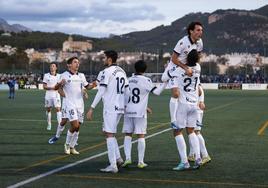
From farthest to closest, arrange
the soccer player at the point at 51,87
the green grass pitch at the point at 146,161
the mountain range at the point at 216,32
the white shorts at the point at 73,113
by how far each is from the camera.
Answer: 1. the mountain range at the point at 216,32
2. the soccer player at the point at 51,87
3. the white shorts at the point at 73,113
4. the green grass pitch at the point at 146,161

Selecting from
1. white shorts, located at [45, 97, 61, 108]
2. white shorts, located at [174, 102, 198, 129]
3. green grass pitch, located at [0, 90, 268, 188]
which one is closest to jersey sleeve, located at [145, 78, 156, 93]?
white shorts, located at [174, 102, 198, 129]

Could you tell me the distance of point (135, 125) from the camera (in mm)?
10156

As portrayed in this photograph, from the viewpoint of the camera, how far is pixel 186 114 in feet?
32.0

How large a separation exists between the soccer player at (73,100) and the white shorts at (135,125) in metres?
1.92

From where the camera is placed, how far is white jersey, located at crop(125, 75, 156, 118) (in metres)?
10.1

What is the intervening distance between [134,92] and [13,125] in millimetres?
9431

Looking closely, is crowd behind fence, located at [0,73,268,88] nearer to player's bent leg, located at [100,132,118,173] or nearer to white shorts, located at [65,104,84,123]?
white shorts, located at [65,104,84,123]

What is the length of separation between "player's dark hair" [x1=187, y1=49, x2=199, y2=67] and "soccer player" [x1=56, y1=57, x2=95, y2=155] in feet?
9.90

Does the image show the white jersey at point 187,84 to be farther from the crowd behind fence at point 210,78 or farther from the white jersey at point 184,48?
the crowd behind fence at point 210,78

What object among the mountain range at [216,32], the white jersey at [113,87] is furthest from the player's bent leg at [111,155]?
the mountain range at [216,32]

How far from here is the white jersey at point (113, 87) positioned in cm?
954

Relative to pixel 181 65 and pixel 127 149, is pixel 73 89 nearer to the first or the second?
pixel 127 149

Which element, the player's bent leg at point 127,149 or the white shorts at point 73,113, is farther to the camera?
the white shorts at point 73,113

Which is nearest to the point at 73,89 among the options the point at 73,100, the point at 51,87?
the point at 73,100
